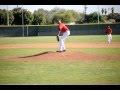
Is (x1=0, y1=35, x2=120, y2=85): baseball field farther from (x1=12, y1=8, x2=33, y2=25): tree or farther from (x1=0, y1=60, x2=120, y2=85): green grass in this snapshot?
(x1=12, y1=8, x2=33, y2=25): tree

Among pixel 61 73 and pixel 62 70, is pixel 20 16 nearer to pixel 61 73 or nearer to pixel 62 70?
pixel 62 70

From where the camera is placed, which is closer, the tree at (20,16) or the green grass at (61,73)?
the green grass at (61,73)

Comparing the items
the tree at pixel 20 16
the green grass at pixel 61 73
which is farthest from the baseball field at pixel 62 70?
the tree at pixel 20 16

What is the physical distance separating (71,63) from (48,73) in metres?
1.59

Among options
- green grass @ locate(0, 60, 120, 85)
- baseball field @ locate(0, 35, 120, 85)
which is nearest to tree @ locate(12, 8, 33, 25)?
baseball field @ locate(0, 35, 120, 85)

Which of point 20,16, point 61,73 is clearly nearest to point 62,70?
point 61,73

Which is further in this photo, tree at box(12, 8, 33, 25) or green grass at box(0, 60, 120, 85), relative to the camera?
tree at box(12, 8, 33, 25)

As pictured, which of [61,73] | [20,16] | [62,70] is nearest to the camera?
[61,73]

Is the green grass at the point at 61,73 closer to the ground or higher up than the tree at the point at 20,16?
closer to the ground

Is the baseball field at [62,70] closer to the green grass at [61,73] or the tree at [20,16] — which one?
the green grass at [61,73]

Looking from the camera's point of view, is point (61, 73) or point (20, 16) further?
point (20, 16)

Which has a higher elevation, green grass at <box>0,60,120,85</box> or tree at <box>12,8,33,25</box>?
tree at <box>12,8,33,25</box>
